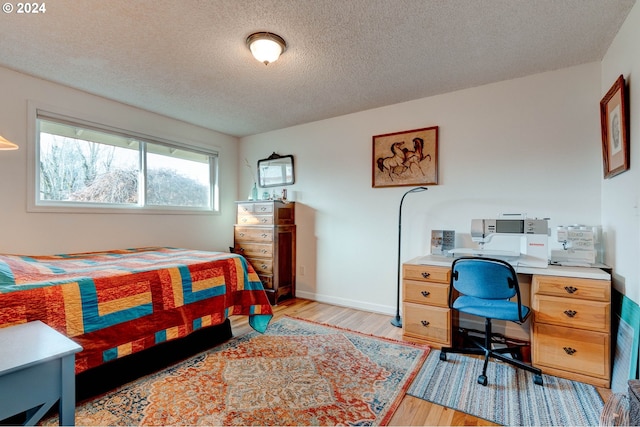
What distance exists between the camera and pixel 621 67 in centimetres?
200

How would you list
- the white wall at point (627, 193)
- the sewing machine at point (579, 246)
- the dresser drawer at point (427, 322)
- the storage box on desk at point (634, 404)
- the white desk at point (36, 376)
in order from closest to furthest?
1. the white desk at point (36, 376)
2. the storage box on desk at point (634, 404)
3. the white wall at point (627, 193)
4. the sewing machine at point (579, 246)
5. the dresser drawer at point (427, 322)

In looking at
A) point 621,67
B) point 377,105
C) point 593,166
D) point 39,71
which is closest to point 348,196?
point 377,105

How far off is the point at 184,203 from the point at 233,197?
0.79 meters

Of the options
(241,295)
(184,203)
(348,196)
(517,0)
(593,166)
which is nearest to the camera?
(517,0)

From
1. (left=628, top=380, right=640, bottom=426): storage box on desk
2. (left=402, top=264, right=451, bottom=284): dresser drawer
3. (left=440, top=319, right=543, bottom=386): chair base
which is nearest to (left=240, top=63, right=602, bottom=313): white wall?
(left=402, top=264, right=451, bottom=284): dresser drawer

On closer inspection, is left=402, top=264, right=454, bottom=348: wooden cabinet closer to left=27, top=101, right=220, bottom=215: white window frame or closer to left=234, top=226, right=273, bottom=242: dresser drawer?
left=234, top=226, right=273, bottom=242: dresser drawer

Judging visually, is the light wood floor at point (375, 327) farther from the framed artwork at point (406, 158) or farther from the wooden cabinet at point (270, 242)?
the framed artwork at point (406, 158)

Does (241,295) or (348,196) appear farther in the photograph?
(348,196)

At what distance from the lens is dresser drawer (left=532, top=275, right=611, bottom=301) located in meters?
1.95

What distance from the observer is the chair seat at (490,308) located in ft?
6.62

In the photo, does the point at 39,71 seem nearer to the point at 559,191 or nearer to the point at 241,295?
the point at 241,295

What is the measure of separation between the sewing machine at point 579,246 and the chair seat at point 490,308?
585mm

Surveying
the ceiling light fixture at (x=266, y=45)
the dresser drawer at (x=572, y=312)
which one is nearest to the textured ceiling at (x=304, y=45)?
the ceiling light fixture at (x=266, y=45)

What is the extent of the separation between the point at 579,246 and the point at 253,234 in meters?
3.31
